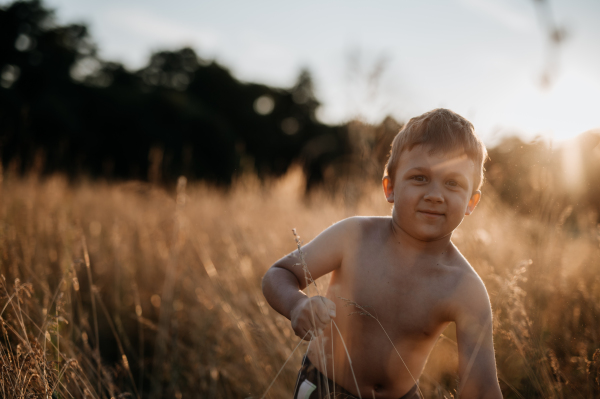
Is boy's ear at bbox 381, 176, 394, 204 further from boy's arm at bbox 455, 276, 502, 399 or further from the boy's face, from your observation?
boy's arm at bbox 455, 276, 502, 399

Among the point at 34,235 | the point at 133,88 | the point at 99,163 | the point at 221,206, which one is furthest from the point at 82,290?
the point at 133,88

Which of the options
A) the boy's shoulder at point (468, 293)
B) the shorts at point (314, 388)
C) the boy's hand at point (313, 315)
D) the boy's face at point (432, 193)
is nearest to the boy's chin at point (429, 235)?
the boy's face at point (432, 193)

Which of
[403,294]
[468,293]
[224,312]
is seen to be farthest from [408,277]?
[224,312]

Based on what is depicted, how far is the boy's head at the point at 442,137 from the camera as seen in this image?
3.83ft

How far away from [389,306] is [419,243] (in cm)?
22

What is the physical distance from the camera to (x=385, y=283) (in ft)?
3.82

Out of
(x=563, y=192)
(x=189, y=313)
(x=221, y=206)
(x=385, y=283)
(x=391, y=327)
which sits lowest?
A: (x=189, y=313)

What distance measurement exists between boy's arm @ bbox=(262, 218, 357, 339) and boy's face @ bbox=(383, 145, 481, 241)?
20 cm

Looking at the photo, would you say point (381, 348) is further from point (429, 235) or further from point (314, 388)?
point (429, 235)

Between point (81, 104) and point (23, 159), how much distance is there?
A: 6.76 meters

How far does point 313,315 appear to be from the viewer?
90 centimetres

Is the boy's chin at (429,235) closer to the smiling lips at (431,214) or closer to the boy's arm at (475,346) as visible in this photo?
the smiling lips at (431,214)

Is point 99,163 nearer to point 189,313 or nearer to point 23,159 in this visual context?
Answer: point 23,159

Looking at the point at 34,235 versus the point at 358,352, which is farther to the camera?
the point at 34,235
